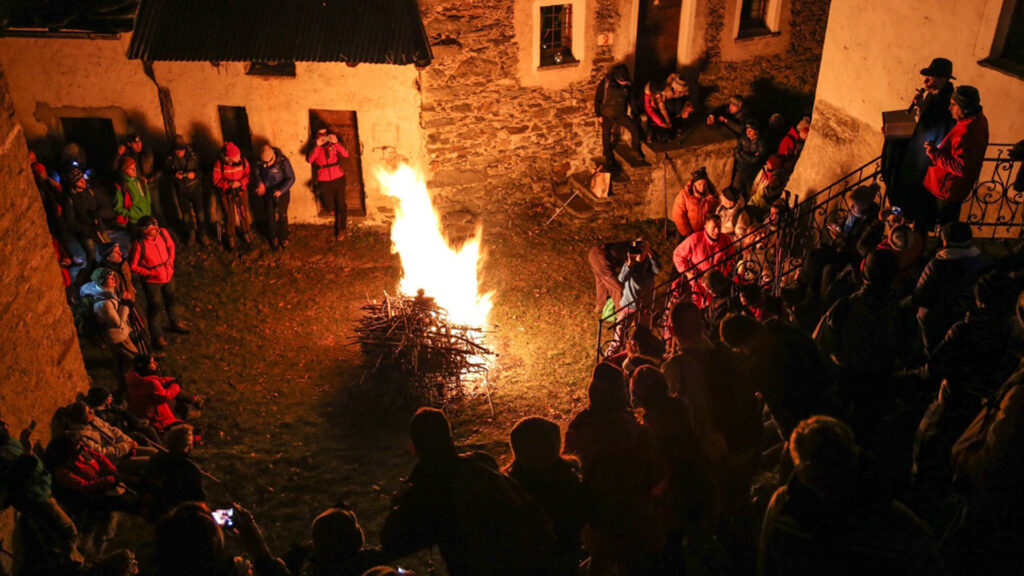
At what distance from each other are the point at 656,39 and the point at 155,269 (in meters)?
9.55

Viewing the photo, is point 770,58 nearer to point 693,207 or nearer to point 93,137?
point 693,207

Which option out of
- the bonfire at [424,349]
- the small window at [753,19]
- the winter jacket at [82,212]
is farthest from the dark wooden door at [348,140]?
the small window at [753,19]

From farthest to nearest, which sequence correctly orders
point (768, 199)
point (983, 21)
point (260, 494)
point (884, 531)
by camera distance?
point (768, 199)
point (983, 21)
point (260, 494)
point (884, 531)

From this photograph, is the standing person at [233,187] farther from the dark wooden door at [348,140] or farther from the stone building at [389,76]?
the dark wooden door at [348,140]

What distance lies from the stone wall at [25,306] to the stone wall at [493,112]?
23.4 ft

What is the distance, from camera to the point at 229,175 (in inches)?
556

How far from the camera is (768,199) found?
1355 cm

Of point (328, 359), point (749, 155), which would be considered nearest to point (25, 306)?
point (328, 359)

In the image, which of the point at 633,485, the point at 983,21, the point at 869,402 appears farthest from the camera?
the point at 983,21

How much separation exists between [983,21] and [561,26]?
6.91m

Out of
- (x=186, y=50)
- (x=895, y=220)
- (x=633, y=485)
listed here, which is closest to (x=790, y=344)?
(x=633, y=485)

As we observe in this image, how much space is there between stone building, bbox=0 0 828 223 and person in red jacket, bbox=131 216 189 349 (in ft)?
11.8

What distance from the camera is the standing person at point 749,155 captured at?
14.2 meters

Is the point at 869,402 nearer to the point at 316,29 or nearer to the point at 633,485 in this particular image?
the point at 633,485
